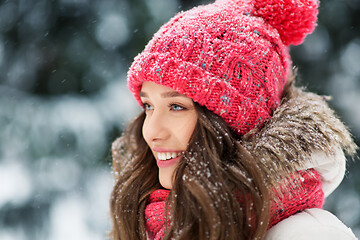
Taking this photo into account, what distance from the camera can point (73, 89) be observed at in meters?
2.49

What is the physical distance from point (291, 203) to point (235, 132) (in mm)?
322

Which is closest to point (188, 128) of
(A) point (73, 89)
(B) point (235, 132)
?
(B) point (235, 132)

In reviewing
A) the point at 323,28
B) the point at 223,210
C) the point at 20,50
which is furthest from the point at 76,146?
the point at 323,28

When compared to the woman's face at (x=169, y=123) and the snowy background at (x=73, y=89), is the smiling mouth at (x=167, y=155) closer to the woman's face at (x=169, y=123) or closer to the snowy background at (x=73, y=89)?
the woman's face at (x=169, y=123)

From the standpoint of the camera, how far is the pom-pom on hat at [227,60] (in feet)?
4.16

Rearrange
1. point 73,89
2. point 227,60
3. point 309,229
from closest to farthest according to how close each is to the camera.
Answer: point 309,229 → point 227,60 → point 73,89

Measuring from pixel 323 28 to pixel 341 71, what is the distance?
330mm

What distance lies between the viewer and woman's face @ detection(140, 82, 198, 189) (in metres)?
1.33

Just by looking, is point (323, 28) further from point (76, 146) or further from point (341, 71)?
point (76, 146)

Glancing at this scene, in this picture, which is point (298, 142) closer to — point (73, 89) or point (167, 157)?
point (167, 157)

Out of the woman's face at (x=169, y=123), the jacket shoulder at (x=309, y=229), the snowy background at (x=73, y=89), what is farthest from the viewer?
the snowy background at (x=73, y=89)

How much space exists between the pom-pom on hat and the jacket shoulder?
1.18 feet

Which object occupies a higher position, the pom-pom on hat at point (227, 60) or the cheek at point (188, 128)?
the pom-pom on hat at point (227, 60)

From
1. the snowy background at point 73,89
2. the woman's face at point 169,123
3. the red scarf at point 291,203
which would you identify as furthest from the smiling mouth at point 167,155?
the snowy background at point 73,89
